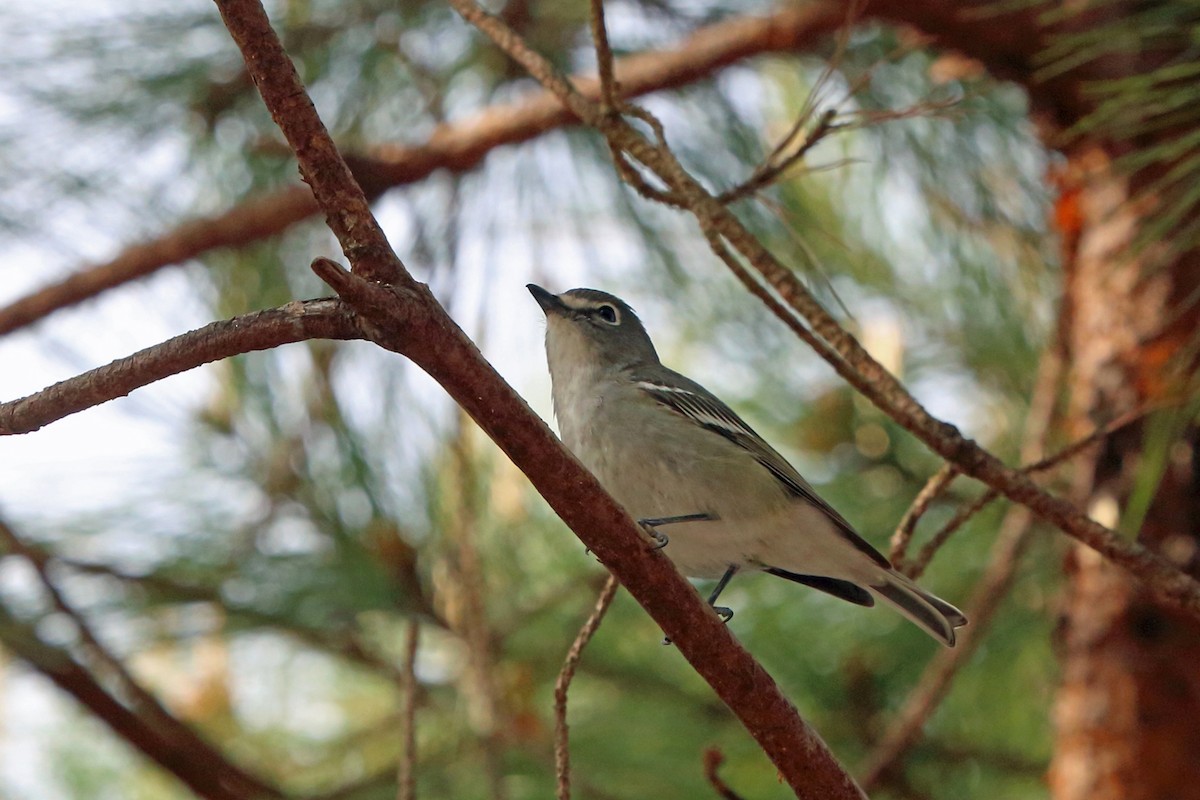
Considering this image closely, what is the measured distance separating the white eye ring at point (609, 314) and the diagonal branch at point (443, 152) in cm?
54

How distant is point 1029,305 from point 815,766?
291cm

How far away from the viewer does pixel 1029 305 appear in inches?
177

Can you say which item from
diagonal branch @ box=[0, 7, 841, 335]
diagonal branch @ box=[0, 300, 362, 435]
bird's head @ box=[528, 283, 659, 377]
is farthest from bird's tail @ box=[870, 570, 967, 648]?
diagonal branch @ box=[0, 300, 362, 435]

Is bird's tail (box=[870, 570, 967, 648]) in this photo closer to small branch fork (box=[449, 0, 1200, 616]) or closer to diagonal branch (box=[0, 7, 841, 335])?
small branch fork (box=[449, 0, 1200, 616])

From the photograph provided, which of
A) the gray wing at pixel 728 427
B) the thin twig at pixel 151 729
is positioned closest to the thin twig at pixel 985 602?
the gray wing at pixel 728 427

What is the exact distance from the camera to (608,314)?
375 centimetres

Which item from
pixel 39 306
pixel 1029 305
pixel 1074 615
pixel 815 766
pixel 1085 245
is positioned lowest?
pixel 815 766

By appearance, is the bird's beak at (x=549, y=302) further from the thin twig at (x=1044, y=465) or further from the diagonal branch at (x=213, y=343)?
the diagonal branch at (x=213, y=343)

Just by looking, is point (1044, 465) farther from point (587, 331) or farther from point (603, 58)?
point (587, 331)

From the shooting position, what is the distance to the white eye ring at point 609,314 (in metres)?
3.72

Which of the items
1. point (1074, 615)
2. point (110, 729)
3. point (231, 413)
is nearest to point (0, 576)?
point (110, 729)

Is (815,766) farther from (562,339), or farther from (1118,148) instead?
(1118,148)

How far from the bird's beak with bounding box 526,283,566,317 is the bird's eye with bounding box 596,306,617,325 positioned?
4.2 inches

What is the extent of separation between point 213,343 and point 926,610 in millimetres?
1983
